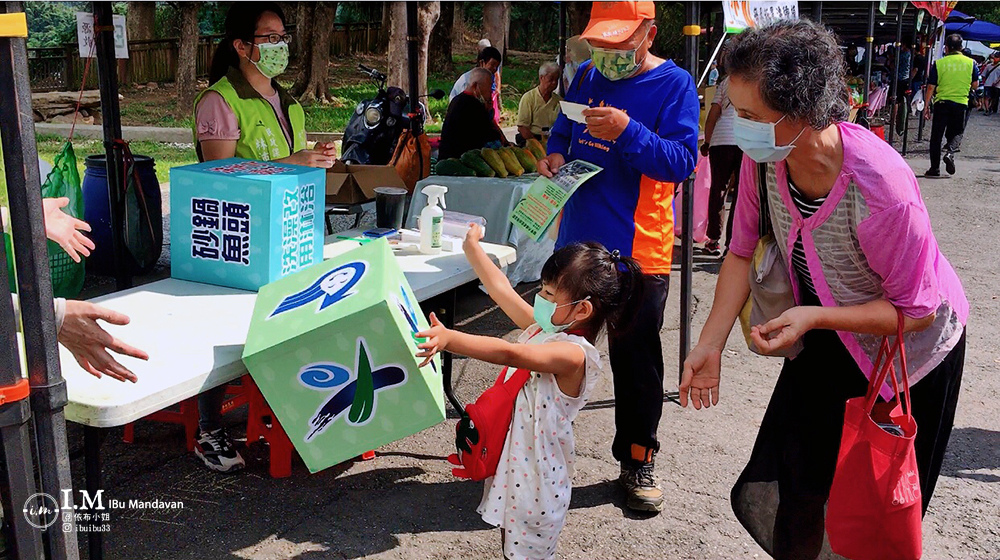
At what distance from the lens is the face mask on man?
10.6 ft

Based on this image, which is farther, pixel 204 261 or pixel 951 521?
pixel 951 521

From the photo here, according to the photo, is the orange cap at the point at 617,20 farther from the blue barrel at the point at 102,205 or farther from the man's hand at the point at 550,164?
the blue barrel at the point at 102,205

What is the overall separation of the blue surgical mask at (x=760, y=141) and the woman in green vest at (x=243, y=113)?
→ 1.88 meters

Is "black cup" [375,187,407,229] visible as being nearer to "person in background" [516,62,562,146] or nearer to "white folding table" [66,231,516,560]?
"white folding table" [66,231,516,560]

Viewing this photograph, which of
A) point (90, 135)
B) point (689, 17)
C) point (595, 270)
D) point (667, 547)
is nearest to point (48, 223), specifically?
point (595, 270)

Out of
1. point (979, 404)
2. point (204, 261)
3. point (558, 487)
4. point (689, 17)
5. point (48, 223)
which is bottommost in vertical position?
point (979, 404)

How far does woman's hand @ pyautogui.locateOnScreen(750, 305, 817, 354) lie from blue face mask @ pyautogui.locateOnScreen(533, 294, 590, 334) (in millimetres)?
643

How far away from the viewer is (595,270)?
2561 mm

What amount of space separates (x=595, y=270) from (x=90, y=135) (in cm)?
1399

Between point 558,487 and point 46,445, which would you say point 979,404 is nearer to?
point 558,487

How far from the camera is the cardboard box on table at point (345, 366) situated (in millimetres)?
2254

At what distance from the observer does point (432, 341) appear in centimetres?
217

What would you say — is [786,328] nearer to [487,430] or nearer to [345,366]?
[487,430]

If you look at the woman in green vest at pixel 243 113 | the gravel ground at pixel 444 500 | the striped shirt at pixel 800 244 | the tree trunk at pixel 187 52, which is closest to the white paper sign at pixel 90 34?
the woman in green vest at pixel 243 113
